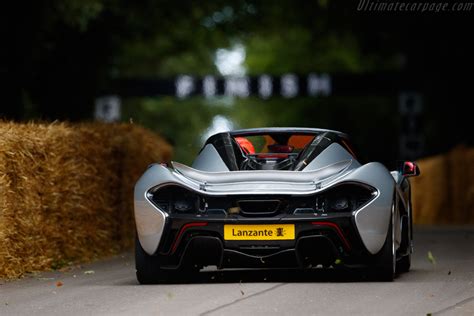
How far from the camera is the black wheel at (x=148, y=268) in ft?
39.3

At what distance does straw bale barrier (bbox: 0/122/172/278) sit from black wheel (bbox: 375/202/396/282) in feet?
12.1

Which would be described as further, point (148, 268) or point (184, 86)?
point (184, 86)

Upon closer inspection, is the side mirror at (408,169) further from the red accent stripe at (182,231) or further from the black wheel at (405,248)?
the red accent stripe at (182,231)

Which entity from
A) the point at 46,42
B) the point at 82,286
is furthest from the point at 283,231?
the point at 46,42

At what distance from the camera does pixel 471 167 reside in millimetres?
30906

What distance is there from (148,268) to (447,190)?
20166 mm

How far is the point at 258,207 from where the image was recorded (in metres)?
11.6

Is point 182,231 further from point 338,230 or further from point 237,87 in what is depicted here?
point 237,87

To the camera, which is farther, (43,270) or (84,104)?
(84,104)

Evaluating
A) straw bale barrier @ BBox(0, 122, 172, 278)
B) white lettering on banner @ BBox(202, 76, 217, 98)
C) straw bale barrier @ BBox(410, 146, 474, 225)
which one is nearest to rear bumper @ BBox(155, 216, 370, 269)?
straw bale barrier @ BBox(0, 122, 172, 278)

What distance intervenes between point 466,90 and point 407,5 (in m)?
6.31

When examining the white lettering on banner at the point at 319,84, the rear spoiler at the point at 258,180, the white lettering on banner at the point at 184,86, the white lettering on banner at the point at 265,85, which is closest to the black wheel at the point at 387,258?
the rear spoiler at the point at 258,180

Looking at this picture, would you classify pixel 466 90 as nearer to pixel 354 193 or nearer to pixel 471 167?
pixel 471 167

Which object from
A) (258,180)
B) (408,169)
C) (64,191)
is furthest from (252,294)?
(64,191)
